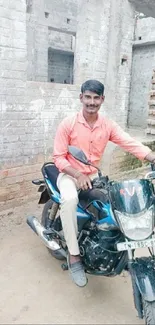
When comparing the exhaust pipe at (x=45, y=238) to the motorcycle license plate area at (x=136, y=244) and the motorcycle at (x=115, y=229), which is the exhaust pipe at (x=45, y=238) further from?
the motorcycle license plate area at (x=136, y=244)

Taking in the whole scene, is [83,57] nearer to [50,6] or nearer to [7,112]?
[7,112]

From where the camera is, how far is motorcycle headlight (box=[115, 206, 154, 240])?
6.30 ft

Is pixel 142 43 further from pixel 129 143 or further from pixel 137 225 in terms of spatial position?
pixel 137 225

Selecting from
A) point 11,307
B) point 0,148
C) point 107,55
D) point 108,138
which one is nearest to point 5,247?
point 11,307

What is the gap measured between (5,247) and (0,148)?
4.42ft

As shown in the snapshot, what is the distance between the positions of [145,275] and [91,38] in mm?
4046

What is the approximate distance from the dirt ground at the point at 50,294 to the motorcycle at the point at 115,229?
0.23 meters

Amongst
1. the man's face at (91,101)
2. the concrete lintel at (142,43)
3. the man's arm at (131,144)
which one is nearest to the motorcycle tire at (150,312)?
the man's arm at (131,144)

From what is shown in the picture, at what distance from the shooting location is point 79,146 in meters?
2.70

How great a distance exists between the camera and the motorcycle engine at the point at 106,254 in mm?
2271

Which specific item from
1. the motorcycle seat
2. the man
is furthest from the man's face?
the motorcycle seat

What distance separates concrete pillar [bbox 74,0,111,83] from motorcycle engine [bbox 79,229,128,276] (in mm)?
3272

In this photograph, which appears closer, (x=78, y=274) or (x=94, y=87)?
(x=78, y=274)

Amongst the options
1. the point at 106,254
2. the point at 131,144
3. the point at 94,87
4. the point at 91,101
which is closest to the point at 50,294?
the point at 106,254
